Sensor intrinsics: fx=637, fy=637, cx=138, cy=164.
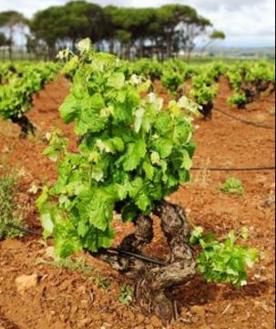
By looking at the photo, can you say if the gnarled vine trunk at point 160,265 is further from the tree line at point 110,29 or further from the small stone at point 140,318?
the tree line at point 110,29

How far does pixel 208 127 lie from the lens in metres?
17.5

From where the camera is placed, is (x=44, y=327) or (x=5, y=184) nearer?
(x=44, y=327)

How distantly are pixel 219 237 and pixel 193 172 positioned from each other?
3.61 metres

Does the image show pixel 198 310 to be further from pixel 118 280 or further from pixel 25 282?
pixel 25 282

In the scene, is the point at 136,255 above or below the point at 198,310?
above

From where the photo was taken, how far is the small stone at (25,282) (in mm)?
5526

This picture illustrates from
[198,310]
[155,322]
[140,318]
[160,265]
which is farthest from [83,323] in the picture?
[198,310]

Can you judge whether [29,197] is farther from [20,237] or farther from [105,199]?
[105,199]

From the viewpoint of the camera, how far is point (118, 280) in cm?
604

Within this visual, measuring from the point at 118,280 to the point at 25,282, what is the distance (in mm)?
924

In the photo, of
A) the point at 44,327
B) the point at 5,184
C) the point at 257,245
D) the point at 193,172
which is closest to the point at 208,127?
the point at 193,172

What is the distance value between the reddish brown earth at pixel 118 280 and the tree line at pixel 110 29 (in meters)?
74.2

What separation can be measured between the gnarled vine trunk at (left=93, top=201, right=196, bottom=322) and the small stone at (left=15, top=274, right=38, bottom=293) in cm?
68

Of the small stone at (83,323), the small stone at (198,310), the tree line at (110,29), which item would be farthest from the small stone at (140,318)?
the tree line at (110,29)
